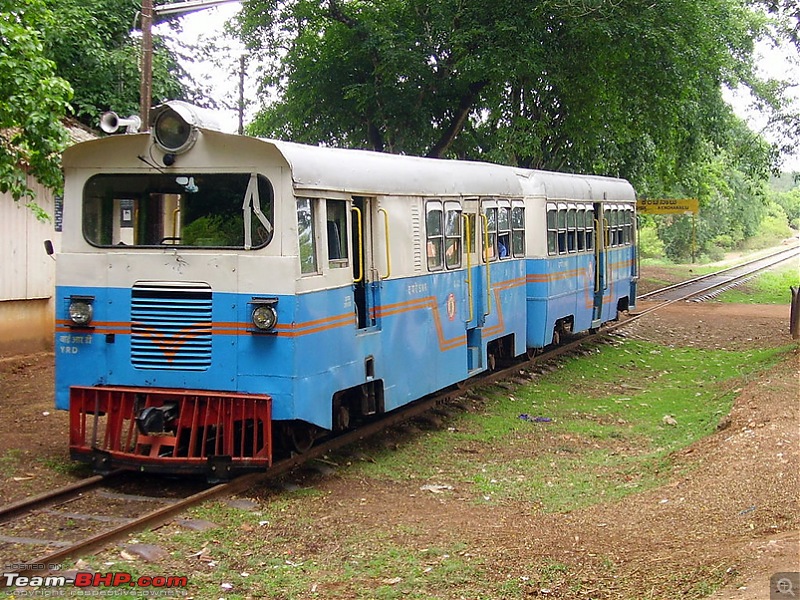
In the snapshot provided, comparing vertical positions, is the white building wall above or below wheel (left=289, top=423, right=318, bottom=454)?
above

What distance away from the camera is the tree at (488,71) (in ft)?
68.1

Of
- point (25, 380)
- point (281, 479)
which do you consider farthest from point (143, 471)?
point (25, 380)

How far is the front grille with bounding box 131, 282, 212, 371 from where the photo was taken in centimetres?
810

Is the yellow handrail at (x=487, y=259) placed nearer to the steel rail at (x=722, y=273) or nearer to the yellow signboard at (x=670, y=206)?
the steel rail at (x=722, y=273)

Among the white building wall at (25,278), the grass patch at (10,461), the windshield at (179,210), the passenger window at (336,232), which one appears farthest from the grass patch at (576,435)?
the white building wall at (25,278)

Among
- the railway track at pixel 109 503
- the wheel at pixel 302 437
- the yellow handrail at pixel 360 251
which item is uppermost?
the yellow handrail at pixel 360 251

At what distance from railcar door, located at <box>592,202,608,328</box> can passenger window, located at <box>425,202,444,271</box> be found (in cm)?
737

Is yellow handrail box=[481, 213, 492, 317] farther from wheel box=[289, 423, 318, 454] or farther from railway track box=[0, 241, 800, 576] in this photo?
wheel box=[289, 423, 318, 454]

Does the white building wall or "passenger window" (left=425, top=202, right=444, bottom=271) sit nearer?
"passenger window" (left=425, top=202, right=444, bottom=271)

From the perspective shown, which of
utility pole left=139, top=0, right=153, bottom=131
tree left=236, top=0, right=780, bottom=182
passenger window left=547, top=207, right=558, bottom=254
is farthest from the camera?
tree left=236, top=0, right=780, bottom=182

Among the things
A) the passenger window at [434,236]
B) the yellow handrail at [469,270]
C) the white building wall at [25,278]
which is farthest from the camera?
the white building wall at [25,278]

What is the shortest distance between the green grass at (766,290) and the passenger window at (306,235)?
23226 mm

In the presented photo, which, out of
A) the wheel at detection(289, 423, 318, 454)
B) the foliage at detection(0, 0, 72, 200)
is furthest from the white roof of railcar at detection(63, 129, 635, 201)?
the wheel at detection(289, 423, 318, 454)

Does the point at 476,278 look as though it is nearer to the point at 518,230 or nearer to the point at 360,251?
the point at 518,230
